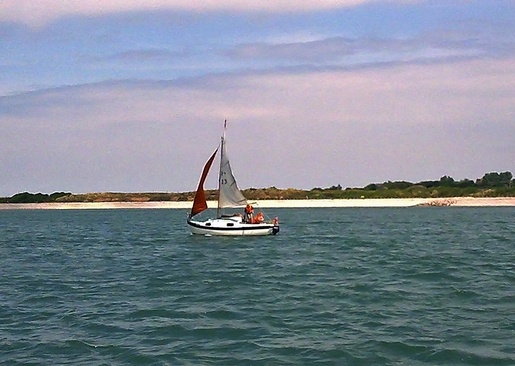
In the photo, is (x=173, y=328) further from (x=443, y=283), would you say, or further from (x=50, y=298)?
(x=443, y=283)

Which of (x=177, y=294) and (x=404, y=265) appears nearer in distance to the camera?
(x=177, y=294)

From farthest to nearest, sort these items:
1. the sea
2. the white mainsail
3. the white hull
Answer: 1. the white mainsail
2. the white hull
3. the sea

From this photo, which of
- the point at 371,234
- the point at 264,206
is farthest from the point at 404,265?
the point at 264,206

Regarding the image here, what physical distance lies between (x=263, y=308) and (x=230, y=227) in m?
33.6

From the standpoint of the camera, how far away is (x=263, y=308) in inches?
975

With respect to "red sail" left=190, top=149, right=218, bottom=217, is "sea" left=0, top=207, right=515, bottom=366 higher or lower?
lower

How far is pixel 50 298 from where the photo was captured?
28.4 metres

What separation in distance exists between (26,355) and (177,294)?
10.4 m

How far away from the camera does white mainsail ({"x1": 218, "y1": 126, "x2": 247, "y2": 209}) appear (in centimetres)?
5928

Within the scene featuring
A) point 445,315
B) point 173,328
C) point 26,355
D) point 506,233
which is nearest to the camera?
point 26,355

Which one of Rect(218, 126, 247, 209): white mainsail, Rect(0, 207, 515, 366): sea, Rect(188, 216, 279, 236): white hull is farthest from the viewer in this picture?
Rect(218, 126, 247, 209): white mainsail

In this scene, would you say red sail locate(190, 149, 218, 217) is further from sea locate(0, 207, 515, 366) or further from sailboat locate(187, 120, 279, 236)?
sea locate(0, 207, 515, 366)

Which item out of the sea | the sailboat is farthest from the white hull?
the sea

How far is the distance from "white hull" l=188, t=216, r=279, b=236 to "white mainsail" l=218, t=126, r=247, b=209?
1293 millimetres
